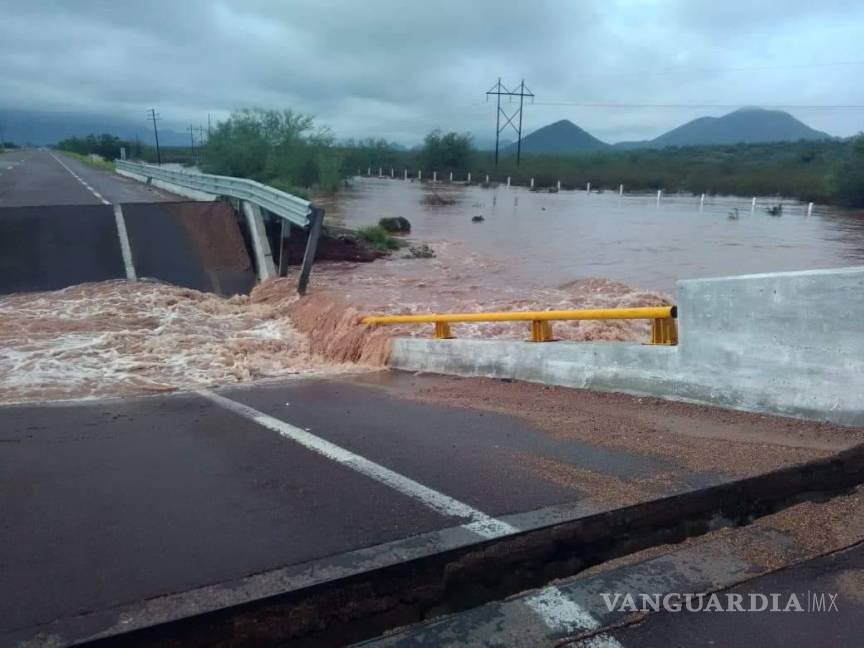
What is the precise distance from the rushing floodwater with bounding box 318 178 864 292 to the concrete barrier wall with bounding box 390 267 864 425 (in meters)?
13.9

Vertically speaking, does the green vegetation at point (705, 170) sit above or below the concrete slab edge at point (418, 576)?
above

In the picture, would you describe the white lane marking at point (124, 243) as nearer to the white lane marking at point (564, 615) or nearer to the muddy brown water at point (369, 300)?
the muddy brown water at point (369, 300)

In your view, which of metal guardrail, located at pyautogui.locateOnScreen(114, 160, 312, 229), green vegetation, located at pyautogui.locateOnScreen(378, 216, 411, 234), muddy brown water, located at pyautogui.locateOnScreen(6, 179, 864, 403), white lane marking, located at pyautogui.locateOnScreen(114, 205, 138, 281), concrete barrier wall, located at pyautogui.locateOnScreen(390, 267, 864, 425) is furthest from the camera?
green vegetation, located at pyautogui.locateOnScreen(378, 216, 411, 234)

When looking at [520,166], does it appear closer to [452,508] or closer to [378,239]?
[378,239]

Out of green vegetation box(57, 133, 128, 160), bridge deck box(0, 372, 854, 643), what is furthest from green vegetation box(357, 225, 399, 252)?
green vegetation box(57, 133, 128, 160)

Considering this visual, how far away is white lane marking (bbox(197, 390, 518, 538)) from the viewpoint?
13.6 ft

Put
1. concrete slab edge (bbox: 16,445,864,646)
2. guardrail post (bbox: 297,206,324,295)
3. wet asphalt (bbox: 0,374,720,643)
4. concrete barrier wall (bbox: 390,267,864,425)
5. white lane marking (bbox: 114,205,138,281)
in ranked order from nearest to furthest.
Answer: concrete slab edge (bbox: 16,445,864,646), wet asphalt (bbox: 0,374,720,643), concrete barrier wall (bbox: 390,267,864,425), guardrail post (bbox: 297,206,324,295), white lane marking (bbox: 114,205,138,281)

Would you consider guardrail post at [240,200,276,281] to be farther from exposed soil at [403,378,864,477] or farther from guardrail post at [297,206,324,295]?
exposed soil at [403,378,864,477]

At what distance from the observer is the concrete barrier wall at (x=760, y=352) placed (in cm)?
530

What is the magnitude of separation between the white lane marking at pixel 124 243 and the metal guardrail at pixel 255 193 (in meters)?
2.34

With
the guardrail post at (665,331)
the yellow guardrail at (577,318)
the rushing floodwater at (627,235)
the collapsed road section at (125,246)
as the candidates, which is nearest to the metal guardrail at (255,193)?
the collapsed road section at (125,246)

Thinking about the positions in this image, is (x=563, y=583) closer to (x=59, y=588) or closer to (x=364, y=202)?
(x=59, y=588)

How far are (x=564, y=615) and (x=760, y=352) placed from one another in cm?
321

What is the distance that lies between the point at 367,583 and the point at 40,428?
439 centimetres
